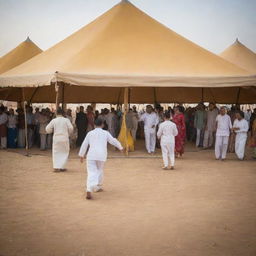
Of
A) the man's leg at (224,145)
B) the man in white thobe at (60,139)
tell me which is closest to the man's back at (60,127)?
the man in white thobe at (60,139)

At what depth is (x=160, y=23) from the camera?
1552cm

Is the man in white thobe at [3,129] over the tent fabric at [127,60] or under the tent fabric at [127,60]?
under

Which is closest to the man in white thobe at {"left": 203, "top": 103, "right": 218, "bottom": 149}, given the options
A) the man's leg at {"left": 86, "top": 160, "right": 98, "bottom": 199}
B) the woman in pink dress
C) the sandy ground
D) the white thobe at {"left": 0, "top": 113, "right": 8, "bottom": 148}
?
the woman in pink dress

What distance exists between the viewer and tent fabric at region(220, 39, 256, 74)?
24781mm

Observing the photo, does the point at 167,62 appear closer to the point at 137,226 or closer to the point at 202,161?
the point at 202,161

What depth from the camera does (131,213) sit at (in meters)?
6.12

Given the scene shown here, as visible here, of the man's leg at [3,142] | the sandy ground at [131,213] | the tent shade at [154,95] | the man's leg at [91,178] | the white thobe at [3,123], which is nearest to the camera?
the sandy ground at [131,213]

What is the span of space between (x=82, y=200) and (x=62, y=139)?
3.21 metres

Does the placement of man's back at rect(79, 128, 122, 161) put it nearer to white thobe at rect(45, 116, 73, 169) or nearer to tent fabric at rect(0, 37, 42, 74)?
white thobe at rect(45, 116, 73, 169)

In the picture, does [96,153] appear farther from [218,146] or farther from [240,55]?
[240,55]

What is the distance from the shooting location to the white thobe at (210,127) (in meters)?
15.1

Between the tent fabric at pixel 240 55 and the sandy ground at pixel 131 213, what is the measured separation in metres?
15.6

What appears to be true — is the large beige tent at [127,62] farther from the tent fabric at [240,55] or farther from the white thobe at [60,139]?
the tent fabric at [240,55]

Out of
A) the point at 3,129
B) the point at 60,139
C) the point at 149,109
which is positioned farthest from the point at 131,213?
the point at 3,129
